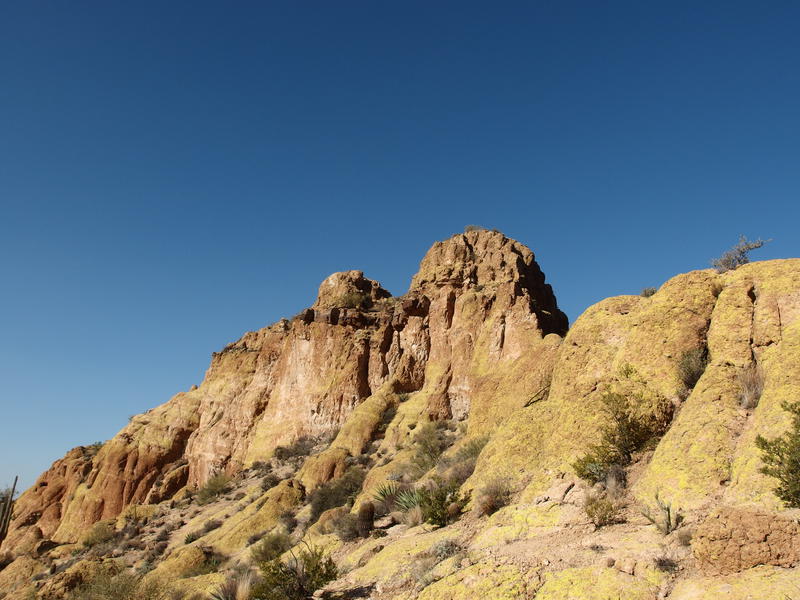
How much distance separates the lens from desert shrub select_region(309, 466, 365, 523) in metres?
21.2

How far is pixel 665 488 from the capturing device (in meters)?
8.90

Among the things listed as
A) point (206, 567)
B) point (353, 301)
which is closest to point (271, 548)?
point (206, 567)

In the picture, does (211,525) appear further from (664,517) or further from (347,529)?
(664,517)

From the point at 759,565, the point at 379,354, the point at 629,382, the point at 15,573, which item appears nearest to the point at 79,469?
the point at 15,573

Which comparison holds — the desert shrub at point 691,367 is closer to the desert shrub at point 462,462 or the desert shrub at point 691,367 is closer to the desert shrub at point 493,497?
the desert shrub at point 493,497

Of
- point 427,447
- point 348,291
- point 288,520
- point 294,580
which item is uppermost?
point 348,291

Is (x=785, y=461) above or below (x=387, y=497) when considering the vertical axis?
below

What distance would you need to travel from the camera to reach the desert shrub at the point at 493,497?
1161 cm

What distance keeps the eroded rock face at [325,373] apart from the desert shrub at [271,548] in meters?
7.29

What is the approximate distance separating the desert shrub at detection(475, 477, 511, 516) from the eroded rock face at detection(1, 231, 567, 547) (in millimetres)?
14010

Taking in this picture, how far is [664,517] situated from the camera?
25.8 feet

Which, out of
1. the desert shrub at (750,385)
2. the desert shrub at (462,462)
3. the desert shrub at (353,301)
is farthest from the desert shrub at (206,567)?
the desert shrub at (353,301)

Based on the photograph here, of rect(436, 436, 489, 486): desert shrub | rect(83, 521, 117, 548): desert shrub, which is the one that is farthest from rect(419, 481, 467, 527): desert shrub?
rect(83, 521, 117, 548): desert shrub

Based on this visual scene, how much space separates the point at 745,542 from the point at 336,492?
17813 millimetres
